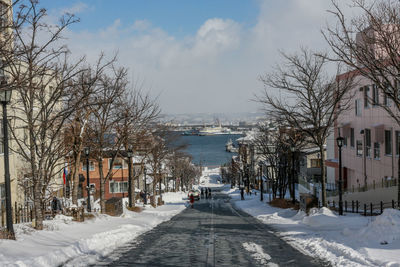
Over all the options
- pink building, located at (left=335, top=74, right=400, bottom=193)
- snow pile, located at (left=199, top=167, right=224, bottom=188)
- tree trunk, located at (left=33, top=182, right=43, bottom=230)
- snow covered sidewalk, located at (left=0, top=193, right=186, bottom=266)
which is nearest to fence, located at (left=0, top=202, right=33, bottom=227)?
snow covered sidewalk, located at (left=0, top=193, right=186, bottom=266)

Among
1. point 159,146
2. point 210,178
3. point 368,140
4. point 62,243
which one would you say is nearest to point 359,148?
point 368,140

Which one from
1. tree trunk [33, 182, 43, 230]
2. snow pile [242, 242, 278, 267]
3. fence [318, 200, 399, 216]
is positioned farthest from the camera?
fence [318, 200, 399, 216]

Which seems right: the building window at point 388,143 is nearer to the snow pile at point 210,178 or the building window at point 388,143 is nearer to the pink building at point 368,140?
the pink building at point 368,140

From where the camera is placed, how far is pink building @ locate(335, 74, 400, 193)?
26219 millimetres

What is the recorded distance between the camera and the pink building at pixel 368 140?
26.2 m

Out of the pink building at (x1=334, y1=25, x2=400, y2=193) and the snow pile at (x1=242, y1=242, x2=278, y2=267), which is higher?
the pink building at (x1=334, y1=25, x2=400, y2=193)

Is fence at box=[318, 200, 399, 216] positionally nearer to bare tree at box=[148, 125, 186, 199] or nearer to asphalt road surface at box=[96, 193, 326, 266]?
asphalt road surface at box=[96, 193, 326, 266]

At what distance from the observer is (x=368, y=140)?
30781 millimetres

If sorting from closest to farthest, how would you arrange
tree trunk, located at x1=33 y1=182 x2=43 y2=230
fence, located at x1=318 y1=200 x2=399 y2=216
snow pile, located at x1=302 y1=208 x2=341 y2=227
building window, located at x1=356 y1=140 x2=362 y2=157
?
tree trunk, located at x1=33 y1=182 x2=43 y2=230 < snow pile, located at x1=302 y1=208 x2=341 y2=227 < fence, located at x1=318 y1=200 x2=399 y2=216 < building window, located at x1=356 y1=140 x2=362 y2=157

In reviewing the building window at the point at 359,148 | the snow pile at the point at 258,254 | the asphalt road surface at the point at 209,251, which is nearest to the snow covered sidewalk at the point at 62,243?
the asphalt road surface at the point at 209,251

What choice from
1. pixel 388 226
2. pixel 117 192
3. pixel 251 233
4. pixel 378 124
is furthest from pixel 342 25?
pixel 117 192

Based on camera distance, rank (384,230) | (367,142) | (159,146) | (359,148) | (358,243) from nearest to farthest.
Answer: (358,243), (384,230), (367,142), (359,148), (159,146)

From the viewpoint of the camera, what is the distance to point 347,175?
120 ft

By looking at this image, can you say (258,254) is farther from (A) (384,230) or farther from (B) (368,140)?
(B) (368,140)
